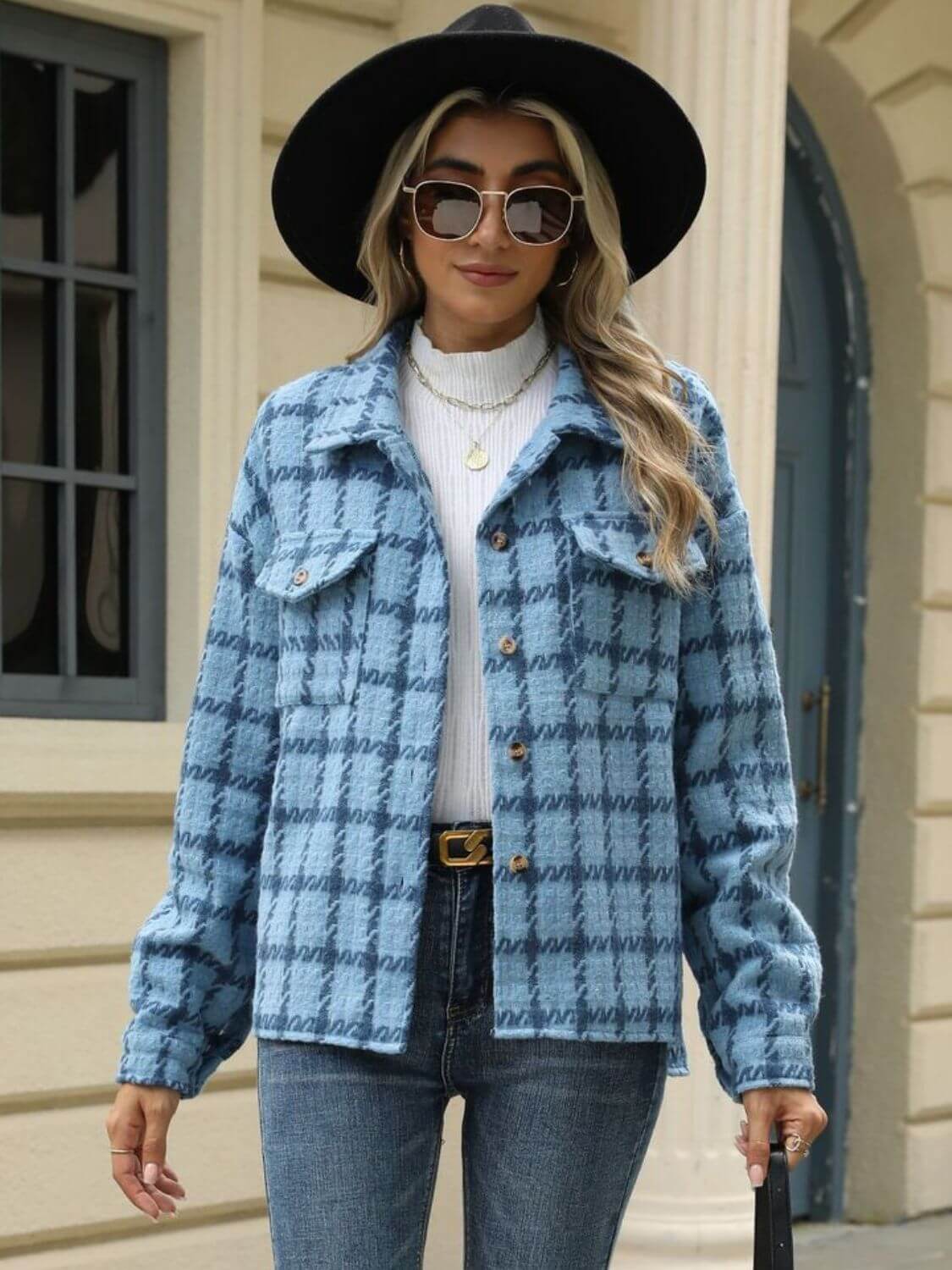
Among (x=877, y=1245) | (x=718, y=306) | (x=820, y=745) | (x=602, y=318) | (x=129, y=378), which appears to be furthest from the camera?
(x=820, y=745)

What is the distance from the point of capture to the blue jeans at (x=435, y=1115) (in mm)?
1917

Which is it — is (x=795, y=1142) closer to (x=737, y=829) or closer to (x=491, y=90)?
(x=737, y=829)

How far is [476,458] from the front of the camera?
2057 millimetres

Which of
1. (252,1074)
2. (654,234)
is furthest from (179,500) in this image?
(654,234)

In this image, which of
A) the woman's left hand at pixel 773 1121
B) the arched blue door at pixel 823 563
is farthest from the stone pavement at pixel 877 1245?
the woman's left hand at pixel 773 1121

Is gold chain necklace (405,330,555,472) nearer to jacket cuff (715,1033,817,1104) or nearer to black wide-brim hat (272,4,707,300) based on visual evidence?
black wide-brim hat (272,4,707,300)

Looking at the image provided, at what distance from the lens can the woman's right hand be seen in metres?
2.02

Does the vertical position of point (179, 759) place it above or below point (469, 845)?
below

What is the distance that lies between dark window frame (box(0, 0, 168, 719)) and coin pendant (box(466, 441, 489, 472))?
2201 millimetres

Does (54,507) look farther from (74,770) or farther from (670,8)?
(670,8)

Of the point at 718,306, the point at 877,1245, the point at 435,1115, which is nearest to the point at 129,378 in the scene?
the point at 718,306

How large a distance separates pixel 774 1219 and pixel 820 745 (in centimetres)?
372

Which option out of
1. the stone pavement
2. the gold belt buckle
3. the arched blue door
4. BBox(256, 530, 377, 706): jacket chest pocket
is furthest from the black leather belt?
the arched blue door

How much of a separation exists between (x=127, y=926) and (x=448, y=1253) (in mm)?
1094
